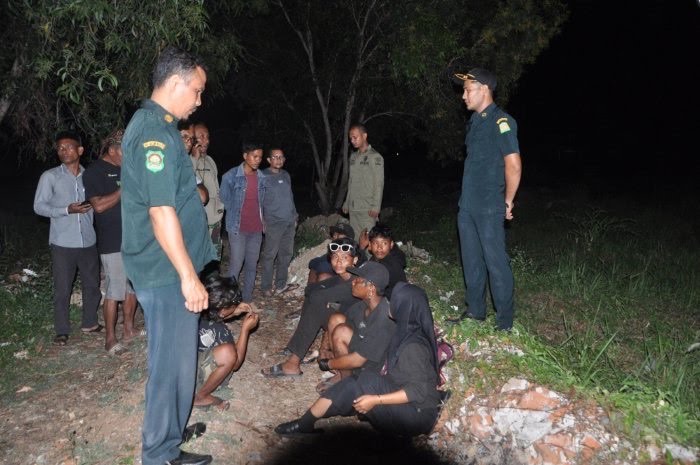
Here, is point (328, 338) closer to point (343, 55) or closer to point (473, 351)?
point (473, 351)

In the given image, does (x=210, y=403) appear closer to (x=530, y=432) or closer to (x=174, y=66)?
(x=530, y=432)

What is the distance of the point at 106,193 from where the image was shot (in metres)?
4.90

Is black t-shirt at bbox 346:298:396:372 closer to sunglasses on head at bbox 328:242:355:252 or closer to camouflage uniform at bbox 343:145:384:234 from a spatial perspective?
sunglasses on head at bbox 328:242:355:252

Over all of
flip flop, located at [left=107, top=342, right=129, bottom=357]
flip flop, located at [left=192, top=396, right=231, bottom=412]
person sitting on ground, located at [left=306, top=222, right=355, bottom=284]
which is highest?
person sitting on ground, located at [left=306, top=222, right=355, bottom=284]

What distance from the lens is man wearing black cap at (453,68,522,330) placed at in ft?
14.2

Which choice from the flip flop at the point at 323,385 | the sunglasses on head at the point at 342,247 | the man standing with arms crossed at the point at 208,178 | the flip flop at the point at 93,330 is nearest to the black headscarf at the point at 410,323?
the flip flop at the point at 323,385

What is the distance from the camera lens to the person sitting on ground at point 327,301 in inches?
193

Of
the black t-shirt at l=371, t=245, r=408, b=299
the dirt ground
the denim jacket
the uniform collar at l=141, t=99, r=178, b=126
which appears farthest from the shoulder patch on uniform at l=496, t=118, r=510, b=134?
the denim jacket

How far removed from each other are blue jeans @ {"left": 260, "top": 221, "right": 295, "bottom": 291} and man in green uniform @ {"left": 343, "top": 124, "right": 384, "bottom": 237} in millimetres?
841

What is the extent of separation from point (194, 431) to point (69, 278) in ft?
8.17

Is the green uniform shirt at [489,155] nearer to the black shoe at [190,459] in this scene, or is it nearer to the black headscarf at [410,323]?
the black headscarf at [410,323]

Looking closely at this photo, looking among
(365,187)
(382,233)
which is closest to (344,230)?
(382,233)

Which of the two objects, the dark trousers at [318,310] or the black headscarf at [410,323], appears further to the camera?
the dark trousers at [318,310]

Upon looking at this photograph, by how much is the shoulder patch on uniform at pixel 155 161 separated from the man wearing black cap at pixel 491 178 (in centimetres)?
260
